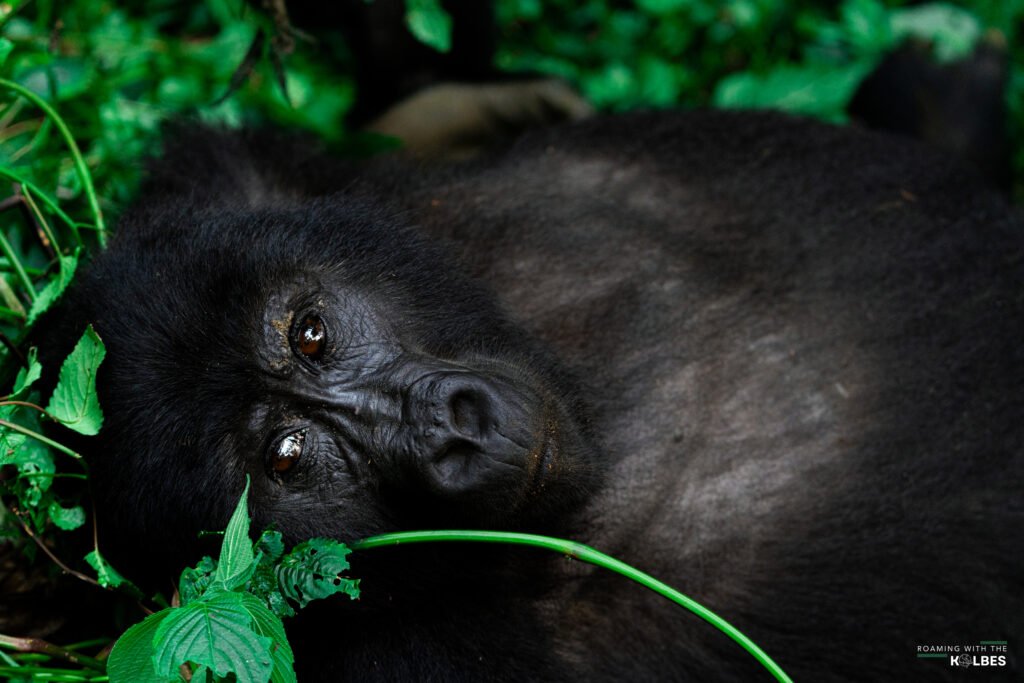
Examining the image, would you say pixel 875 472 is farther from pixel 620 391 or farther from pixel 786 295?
pixel 620 391

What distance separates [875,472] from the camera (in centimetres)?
273

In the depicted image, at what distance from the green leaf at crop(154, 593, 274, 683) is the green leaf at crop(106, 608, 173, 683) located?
81mm

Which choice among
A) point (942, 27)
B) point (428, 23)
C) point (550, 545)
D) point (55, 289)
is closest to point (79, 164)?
point (55, 289)

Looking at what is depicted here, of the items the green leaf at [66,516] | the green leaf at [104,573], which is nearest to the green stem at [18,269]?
the green leaf at [66,516]

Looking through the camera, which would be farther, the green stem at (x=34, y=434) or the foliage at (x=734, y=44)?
the foliage at (x=734, y=44)

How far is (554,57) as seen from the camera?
480 centimetres

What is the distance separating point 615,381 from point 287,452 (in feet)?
3.10

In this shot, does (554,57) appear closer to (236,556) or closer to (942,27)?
(942,27)

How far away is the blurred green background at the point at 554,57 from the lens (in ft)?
11.9

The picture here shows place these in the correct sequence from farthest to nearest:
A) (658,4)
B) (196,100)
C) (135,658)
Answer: (658,4), (196,100), (135,658)

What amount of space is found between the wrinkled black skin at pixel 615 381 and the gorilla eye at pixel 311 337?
0.04 metres

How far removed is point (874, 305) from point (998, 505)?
645 mm

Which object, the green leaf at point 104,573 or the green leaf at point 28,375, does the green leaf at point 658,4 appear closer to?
the green leaf at point 28,375

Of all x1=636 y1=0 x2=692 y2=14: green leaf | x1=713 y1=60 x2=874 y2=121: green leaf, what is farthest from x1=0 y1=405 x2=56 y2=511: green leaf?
x1=636 y1=0 x2=692 y2=14: green leaf
